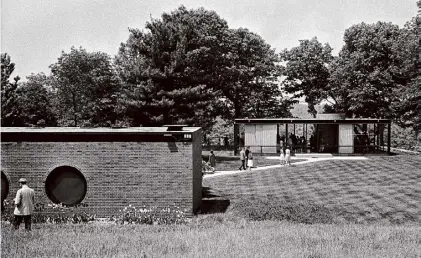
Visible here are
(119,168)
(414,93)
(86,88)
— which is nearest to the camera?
(119,168)

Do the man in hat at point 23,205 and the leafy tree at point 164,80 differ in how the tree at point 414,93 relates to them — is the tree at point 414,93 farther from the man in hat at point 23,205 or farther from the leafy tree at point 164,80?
the man in hat at point 23,205

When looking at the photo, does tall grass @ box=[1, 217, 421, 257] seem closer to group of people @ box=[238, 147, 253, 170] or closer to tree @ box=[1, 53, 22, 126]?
group of people @ box=[238, 147, 253, 170]

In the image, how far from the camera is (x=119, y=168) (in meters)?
18.1

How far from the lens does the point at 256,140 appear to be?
41625 millimetres

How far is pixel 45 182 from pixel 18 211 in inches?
138

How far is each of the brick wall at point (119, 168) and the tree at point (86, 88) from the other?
29980 millimetres

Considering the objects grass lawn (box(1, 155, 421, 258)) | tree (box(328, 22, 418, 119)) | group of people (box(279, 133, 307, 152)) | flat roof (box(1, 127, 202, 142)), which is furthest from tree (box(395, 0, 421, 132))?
flat roof (box(1, 127, 202, 142))

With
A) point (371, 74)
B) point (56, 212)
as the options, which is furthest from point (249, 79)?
point (56, 212)

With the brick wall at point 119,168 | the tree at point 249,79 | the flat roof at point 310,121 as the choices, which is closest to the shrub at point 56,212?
the brick wall at point 119,168

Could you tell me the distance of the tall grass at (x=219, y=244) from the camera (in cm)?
1007

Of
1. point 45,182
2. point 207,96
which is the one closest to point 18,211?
point 45,182

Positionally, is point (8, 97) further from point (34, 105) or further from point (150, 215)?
point (150, 215)

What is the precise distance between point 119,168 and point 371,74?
3900 centimetres

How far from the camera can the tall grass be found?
33.0 feet
